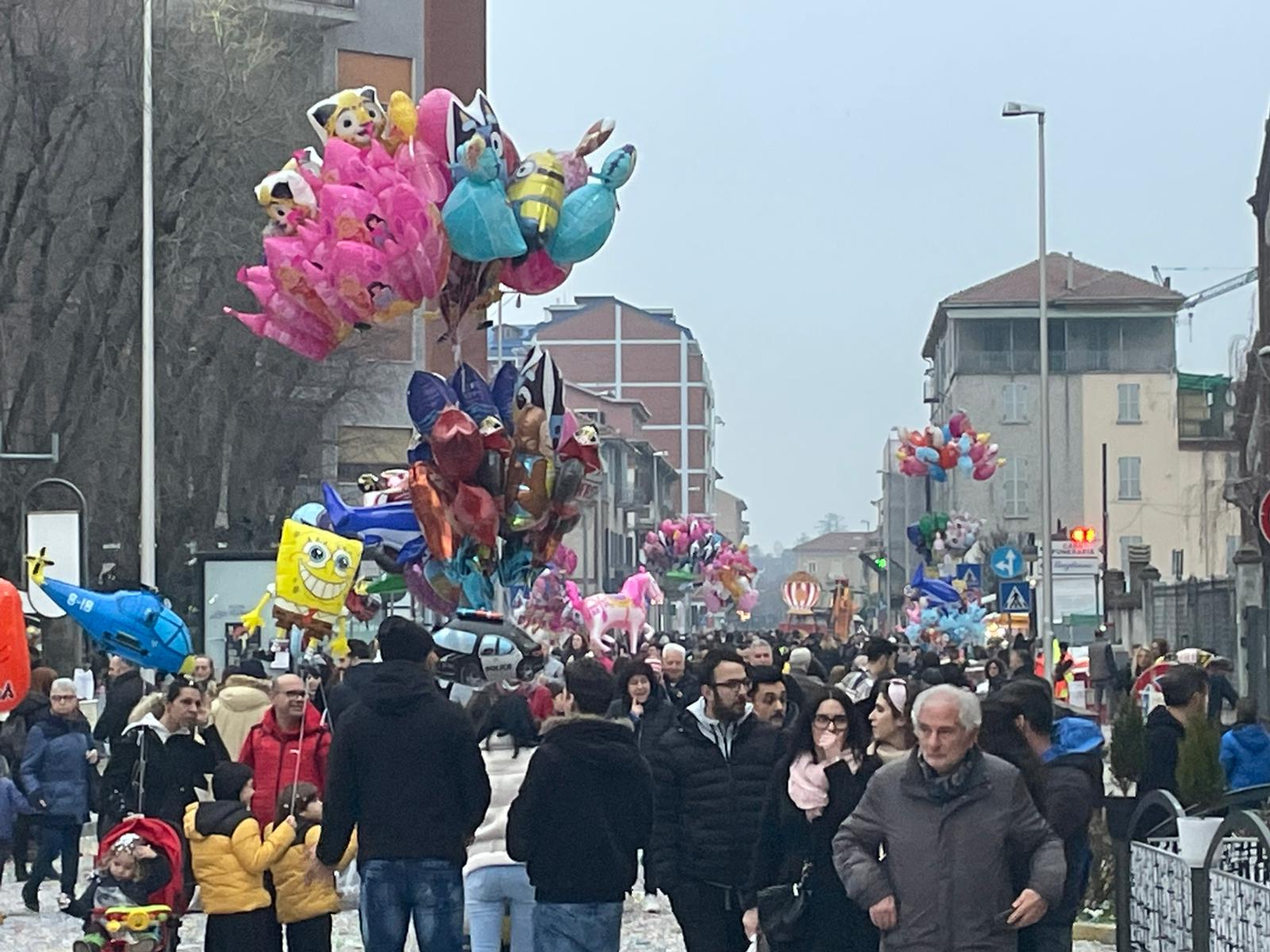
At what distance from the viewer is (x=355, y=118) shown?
1819cm

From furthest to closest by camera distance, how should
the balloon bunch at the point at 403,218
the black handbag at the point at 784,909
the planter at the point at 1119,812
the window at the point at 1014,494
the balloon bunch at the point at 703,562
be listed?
the window at the point at 1014,494
the balloon bunch at the point at 703,562
the balloon bunch at the point at 403,218
the planter at the point at 1119,812
the black handbag at the point at 784,909

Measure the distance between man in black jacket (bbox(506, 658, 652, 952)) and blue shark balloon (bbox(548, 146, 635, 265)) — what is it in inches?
373

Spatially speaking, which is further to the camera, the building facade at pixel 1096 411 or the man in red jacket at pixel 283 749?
the building facade at pixel 1096 411

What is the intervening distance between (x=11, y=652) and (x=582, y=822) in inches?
220

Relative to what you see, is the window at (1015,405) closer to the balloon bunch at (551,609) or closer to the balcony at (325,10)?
the balcony at (325,10)

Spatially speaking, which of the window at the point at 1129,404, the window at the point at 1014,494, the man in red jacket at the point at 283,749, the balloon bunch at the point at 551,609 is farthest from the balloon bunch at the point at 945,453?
the window at the point at 1014,494

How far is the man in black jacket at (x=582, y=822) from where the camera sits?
9758 millimetres

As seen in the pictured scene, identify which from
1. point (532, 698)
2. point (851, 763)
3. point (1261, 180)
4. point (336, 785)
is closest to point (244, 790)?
point (336, 785)

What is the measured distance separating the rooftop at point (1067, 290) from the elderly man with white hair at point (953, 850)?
287ft

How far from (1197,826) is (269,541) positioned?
108ft

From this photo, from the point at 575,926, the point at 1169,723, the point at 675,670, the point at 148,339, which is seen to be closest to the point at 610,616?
the point at 148,339

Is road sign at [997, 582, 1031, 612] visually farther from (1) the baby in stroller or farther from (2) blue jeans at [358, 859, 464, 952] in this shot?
(2) blue jeans at [358, 859, 464, 952]

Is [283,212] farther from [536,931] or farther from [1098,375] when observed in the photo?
[1098,375]

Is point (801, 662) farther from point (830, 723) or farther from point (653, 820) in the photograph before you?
point (830, 723)
